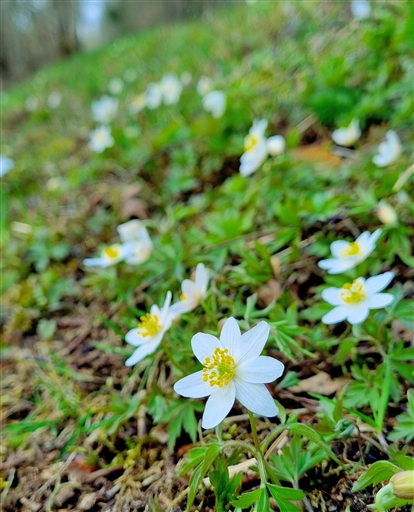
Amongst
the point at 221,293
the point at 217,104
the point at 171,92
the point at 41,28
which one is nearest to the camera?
the point at 221,293

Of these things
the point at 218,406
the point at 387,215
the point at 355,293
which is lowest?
the point at 387,215

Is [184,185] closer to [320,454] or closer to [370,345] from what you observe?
[370,345]

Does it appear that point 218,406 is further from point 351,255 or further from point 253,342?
point 351,255

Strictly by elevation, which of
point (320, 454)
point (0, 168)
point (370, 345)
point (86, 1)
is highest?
point (86, 1)

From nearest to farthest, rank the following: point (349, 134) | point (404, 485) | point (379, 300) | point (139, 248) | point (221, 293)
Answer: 1. point (404, 485)
2. point (379, 300)
3. point (221, 293)
4. point (139, 248)
5. point (349, 134)

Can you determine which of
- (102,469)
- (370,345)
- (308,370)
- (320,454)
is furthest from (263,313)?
(102,469)

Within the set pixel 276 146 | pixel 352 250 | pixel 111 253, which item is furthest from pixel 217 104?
pixel 352 250

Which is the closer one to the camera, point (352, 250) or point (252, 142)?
point (352, 250)

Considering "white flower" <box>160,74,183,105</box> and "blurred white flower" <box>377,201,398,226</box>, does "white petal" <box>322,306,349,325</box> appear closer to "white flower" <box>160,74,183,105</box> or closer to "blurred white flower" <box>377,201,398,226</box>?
"blurred white flower" <box>377,201,398,226</box>
